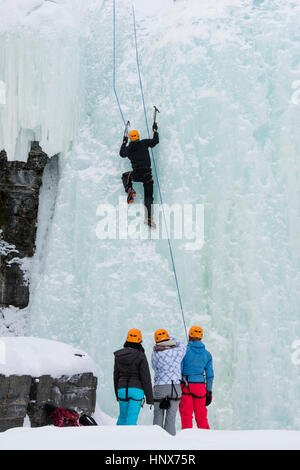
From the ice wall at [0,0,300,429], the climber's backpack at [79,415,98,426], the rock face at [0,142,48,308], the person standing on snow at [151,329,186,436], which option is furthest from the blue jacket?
the rock face at [0,142,48,308]

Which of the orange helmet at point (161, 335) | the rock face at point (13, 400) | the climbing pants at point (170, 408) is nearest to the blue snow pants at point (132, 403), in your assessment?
the climbing pants at point (170, 408)

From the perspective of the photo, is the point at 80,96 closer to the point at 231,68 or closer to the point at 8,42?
the point at 8,42

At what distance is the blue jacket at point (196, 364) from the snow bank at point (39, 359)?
126cm

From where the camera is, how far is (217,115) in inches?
334

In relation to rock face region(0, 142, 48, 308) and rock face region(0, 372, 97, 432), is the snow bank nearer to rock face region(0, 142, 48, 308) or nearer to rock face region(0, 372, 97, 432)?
rock face region(0, 372, 97, 432)

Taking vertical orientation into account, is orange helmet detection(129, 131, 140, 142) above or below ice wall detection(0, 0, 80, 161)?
below

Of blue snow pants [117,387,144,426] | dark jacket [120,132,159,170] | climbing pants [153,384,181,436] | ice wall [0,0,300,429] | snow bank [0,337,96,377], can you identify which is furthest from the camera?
dark jacket [120,132,159,170]

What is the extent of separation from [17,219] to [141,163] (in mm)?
2368

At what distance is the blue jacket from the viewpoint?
5.93m

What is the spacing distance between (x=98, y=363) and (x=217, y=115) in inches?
142

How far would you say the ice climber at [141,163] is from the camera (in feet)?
27.3

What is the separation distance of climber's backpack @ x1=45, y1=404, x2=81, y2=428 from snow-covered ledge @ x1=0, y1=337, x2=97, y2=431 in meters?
0.07

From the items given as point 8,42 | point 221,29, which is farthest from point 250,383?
point 8,42

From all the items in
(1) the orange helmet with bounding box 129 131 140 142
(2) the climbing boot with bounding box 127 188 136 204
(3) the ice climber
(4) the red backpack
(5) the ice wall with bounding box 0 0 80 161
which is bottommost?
(4) the red backpack
